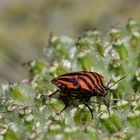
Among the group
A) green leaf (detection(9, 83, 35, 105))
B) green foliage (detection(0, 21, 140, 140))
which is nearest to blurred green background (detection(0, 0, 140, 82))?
green foliage (detection(0, 21, 140, 140))

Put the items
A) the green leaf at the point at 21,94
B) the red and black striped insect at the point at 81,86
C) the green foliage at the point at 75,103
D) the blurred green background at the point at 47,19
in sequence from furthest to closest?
the blurred green background at the point at 47,19, the green leaf at the point at 21,94, the red and black striped insect at the point at 81,86, the green foliage at the point at 75,103

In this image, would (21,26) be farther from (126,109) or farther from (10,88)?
(126,109)

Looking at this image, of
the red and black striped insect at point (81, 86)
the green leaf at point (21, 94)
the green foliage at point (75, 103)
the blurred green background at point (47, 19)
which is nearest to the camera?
the green foliage at point (75, 103)

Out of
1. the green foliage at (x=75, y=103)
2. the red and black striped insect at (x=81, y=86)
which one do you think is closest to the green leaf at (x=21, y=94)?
the green foliage at (x=75, y=103)

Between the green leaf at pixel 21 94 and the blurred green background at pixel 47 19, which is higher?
the blurred green background at pixel 47 19

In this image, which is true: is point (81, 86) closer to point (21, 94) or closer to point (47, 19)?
point (21, 94)

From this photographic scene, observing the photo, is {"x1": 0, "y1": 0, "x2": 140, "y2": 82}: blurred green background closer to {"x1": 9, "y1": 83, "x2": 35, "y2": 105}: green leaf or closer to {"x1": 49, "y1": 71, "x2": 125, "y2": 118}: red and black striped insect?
{"x1": 9, "y1": 83, "x2": 35, "y2": 105}: green leaf

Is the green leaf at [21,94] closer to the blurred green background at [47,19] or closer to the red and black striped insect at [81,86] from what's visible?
the red and black striped insect at [81,86]
